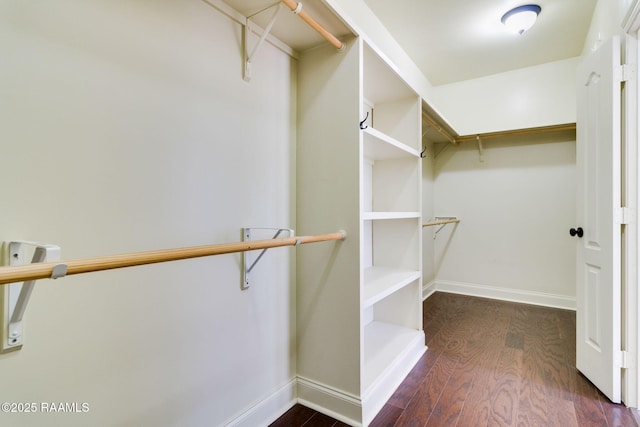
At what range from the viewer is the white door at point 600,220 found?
1654 mm

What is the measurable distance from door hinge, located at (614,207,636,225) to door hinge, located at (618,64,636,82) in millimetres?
706

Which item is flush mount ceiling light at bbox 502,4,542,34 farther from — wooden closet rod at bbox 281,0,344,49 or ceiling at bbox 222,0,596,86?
wooden closet rod at bbox 281,0,344,49

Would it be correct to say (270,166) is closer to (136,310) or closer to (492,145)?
(136,310)

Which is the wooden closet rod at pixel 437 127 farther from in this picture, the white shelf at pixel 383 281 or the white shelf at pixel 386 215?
the white shelf at pixel 383 281

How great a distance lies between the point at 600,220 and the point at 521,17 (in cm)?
167

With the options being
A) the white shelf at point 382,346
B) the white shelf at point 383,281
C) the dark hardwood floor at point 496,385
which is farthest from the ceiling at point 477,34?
the dark hardwood floor at point 496,385

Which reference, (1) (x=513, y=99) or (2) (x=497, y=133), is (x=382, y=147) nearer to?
(2) (x=497, y=133)

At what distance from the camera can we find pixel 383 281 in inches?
76.1

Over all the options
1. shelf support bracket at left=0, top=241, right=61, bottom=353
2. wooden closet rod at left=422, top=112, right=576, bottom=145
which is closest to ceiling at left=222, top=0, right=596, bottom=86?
wooden closet rod at left=422, top=112, right=576, bottom=145

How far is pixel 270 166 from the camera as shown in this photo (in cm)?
154

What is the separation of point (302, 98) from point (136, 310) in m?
1.30

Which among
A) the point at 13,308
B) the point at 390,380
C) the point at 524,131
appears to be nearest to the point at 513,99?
the point at 524,131

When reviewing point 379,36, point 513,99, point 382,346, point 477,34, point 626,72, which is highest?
point 477,34

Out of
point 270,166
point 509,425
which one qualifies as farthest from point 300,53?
point 509,425
